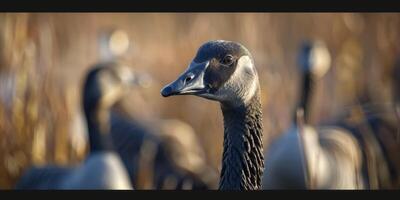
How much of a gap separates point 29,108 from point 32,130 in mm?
161

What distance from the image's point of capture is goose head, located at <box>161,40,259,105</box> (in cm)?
434

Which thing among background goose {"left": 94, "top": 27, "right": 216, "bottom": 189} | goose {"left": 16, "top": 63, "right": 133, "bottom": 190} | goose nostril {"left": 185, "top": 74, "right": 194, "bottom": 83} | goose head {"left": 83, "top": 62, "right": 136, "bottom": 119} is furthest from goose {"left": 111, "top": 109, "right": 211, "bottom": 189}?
goose nostril {"left": 185, "top": 74, "right": 194, "bottom": 83}

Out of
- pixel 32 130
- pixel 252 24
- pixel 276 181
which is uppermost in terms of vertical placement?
pixel 252 24

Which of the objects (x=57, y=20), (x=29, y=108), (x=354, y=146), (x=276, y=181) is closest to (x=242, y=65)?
(x=29, y=108)

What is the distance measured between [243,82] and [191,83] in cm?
30

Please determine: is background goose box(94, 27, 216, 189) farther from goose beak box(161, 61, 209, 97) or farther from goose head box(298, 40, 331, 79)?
goose beak box(161, 61, 209, 97)

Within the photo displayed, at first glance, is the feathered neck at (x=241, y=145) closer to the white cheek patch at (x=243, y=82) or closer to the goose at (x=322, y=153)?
the white cheek patch at (x=243, y=82)

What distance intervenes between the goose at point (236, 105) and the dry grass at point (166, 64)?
3.17 metres

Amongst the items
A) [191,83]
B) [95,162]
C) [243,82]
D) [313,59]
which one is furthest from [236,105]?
[313,59]

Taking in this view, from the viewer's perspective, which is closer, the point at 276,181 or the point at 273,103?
the point at 276,181

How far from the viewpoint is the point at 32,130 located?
740 centimetres

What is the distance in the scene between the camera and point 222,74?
4.43m

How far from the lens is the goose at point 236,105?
441 centimetres

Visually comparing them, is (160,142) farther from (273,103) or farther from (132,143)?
(273,103)
